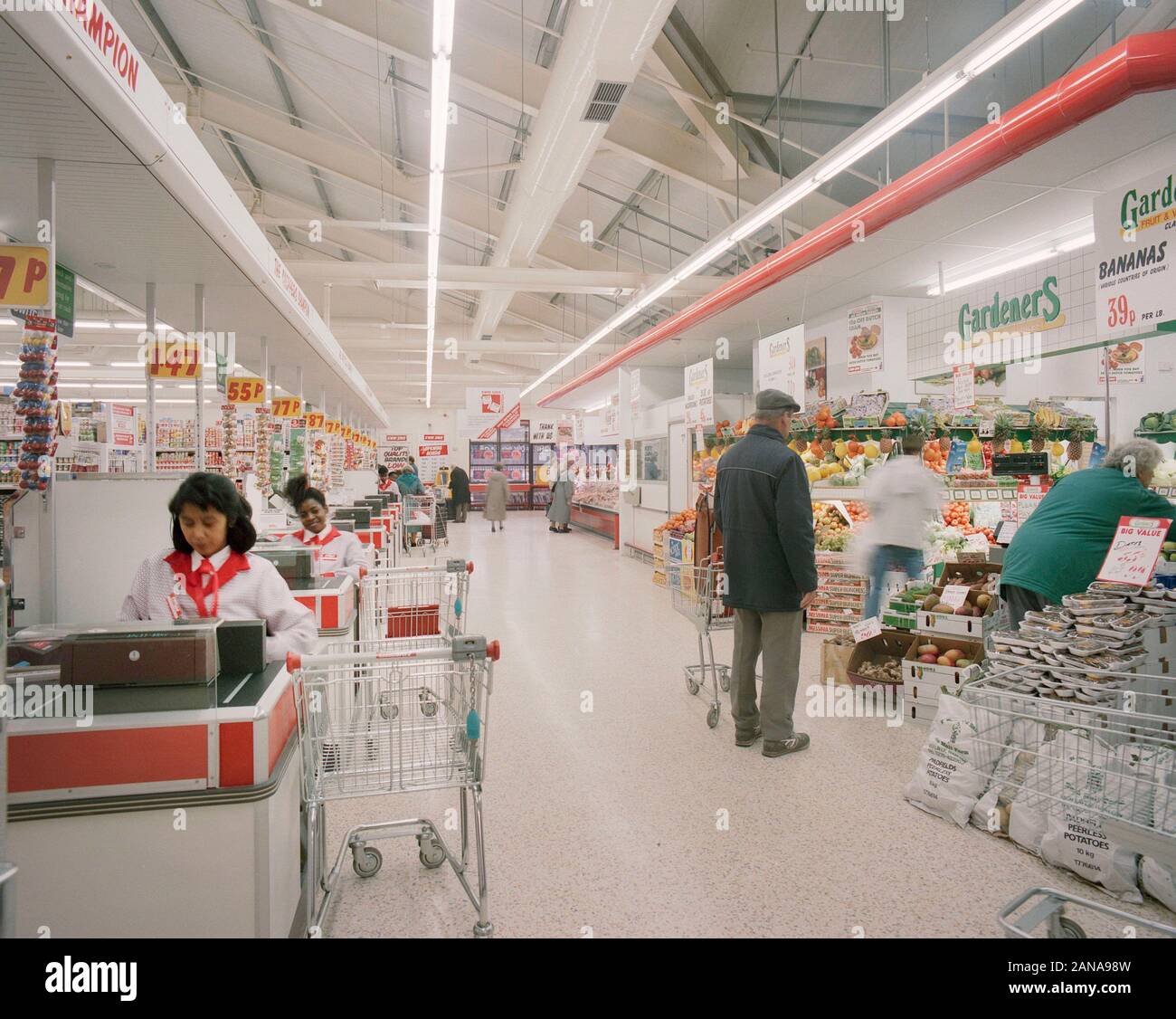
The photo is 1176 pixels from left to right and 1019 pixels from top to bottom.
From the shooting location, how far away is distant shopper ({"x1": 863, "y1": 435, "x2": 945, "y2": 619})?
5.41m

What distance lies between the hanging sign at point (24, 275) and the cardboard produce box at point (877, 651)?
498cm

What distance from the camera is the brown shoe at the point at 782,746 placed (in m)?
4.04

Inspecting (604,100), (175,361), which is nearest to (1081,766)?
(604,100)

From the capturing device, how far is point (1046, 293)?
24.3 feet

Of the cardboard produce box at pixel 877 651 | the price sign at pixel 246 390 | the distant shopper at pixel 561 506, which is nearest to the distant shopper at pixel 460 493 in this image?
the distant shopper at pixel 561 506

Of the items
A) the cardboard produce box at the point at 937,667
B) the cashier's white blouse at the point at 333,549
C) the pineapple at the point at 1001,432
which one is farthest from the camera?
the pineapple at the point at 1001,432

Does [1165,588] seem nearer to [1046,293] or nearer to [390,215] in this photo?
[1046,293]

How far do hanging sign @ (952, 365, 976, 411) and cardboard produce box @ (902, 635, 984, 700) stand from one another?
11.4 feet

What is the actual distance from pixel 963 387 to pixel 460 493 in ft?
54.3

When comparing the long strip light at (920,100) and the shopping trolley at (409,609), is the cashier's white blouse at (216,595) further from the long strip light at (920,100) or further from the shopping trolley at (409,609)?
the long strip light at (920,100)

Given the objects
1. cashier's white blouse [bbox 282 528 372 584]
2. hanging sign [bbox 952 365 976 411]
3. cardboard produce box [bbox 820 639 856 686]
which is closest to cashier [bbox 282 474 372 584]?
cashier's white blouse [bbox 282 528 372 584]

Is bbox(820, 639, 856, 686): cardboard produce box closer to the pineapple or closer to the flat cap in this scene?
the flat cap

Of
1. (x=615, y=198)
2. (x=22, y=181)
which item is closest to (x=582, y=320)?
(x=615, y=198)

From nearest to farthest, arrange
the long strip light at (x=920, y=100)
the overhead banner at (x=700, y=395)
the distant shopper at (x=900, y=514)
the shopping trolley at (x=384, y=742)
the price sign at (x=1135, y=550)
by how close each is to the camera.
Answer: the shopping trolley at (x=384, y=742) → the price sign at (x=1135, y=550) → the long strip light at (x=920, y=100) → the distant shopper at (x=900, y=514) → the overhead banner at (x=700, y=395)
